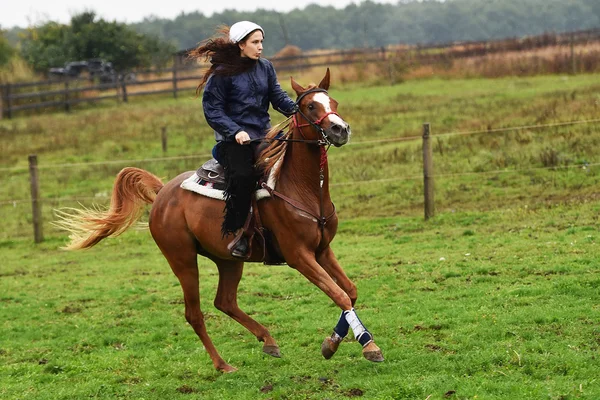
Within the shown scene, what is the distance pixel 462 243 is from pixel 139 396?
6408mm

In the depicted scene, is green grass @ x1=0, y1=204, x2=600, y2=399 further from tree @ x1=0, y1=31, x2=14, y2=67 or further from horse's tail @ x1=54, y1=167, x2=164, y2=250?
tree @ x1=0, y1=31, x2=14, y2=67

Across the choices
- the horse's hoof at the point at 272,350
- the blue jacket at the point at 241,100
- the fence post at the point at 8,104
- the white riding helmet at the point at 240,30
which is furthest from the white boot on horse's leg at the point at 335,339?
the fence post at the point at 8,104

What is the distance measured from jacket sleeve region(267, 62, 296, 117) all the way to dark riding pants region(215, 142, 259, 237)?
1.48 feet

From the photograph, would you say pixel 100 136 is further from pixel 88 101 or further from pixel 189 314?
pixel 189 314

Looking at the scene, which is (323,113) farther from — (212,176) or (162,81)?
(162,81)

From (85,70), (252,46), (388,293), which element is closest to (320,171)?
(252,46)

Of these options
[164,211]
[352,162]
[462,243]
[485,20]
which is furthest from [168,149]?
[485,20]

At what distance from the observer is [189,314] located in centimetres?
779

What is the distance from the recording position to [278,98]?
7.23m

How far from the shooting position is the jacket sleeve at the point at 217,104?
7047 millimetres

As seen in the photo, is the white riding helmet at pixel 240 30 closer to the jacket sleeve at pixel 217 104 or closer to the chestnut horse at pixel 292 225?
the jacket sleeve at pixel 217 104

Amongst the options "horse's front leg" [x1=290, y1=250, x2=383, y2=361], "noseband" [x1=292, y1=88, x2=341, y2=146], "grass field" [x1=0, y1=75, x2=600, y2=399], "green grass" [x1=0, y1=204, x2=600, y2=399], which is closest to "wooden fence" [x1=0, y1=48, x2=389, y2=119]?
"grass field" [x1=0, y1=75, x2=600, y2=399]

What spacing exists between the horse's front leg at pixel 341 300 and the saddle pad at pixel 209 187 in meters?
0.67

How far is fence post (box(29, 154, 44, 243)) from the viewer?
52.9 feet
